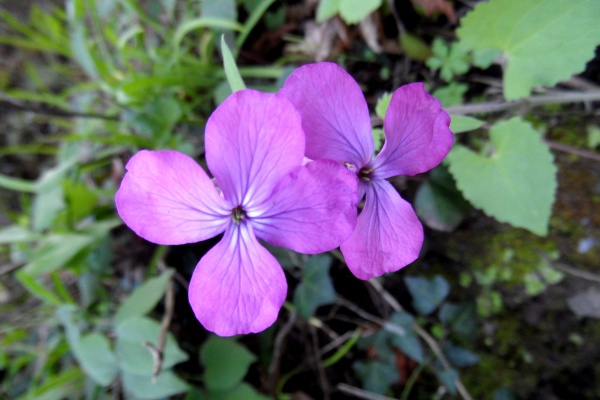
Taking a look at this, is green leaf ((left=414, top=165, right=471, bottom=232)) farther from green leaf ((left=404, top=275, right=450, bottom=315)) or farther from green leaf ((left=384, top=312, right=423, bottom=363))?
green leaf ((left=384, top=312, right=423, bottom=363))

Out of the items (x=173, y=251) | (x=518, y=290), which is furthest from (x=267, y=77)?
(x=518, y=290)

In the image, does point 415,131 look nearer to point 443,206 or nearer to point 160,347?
point 443,206

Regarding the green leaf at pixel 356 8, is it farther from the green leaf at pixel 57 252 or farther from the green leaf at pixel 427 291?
the green leaf at pixel 57 252

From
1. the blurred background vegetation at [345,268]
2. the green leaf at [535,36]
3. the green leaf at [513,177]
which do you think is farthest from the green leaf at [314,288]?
the green leaf at [535,36]

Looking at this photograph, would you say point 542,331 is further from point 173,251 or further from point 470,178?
point 173,251

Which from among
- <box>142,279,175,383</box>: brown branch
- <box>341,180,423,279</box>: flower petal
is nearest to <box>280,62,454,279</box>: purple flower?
<box>341,180,423,279</box>: flower petal
